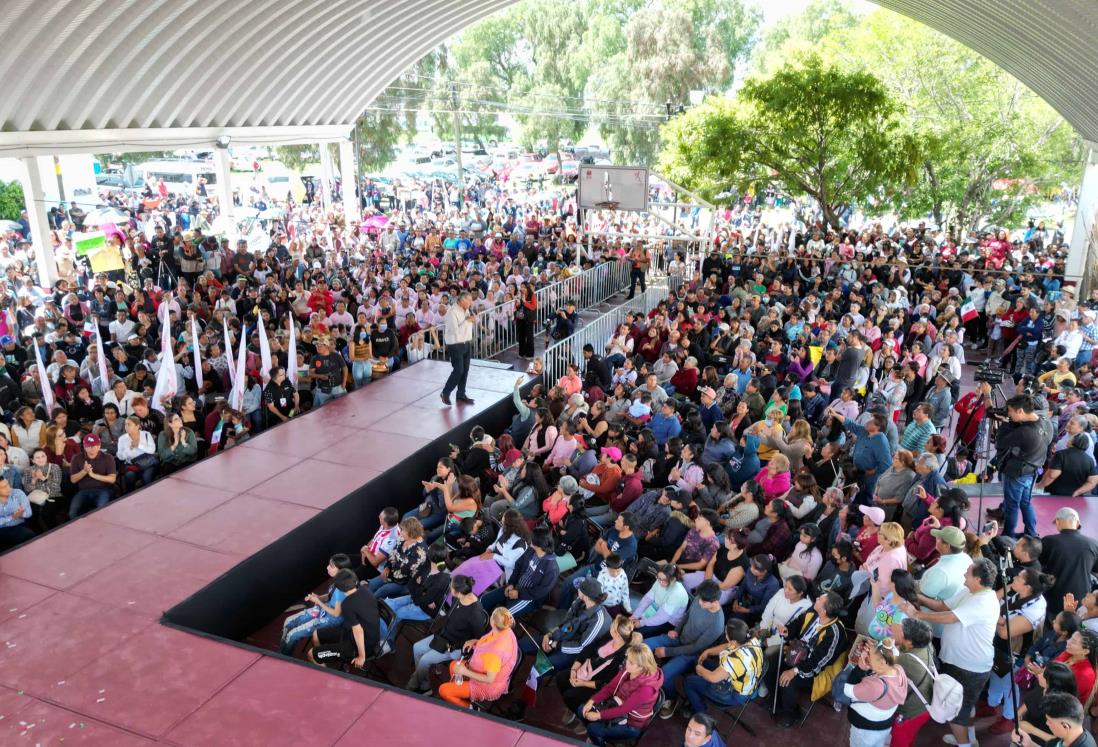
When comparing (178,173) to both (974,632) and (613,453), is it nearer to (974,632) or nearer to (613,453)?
(613,453)

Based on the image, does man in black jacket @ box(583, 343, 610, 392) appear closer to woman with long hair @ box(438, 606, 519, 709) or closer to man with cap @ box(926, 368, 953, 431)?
man with cap @ box(926, 368, 953, 431)

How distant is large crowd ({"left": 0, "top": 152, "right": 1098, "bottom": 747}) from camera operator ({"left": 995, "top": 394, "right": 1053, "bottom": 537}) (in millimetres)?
27

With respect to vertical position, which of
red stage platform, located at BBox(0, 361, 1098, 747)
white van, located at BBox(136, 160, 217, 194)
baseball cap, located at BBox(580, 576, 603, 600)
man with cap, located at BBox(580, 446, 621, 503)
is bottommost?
red stage platform, located at BBox(0, 361, 1098, 747)

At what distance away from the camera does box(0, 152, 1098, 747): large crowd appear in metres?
5.80

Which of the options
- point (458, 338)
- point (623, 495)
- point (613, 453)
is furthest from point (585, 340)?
point (623, 495)

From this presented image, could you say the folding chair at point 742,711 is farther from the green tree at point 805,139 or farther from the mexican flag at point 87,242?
the mexican flag at point 87,242

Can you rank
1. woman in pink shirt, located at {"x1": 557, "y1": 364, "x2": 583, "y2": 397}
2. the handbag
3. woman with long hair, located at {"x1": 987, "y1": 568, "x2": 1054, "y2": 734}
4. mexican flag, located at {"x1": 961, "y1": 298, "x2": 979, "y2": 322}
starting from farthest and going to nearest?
1. mexican flag, located at {"x1": 961, "y1": 298, "x2": 979, "y2": 322}
2. woman in pink shirt, located at {"x1": 557, "y1": 364, "x2": 583, "y2": 397}
3. the handbag
4. woman with long hair, located at {"x1": 987, "y1": 568, "x2": 1054, "y2": 734}

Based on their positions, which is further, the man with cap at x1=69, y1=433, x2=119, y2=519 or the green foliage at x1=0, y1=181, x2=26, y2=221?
the green foliage at x1=0, y1=181, x2=26, y2=221

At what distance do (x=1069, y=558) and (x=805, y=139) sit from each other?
19.2 meters

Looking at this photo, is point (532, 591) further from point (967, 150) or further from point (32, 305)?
point (967, 150)

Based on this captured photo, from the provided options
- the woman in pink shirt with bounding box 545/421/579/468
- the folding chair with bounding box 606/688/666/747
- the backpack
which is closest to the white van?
the woman in pink shirt with bounding box 545/421/579/468

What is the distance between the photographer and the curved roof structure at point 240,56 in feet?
51.1

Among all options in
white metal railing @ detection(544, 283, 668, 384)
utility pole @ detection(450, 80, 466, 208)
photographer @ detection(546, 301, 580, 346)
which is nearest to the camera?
white metal railing @ detection(544, 283, 668, 384)

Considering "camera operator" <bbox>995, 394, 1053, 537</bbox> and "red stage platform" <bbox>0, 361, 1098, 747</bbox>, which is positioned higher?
"camera operator" <bbox>995, 394, 1053, 537</bbox>
